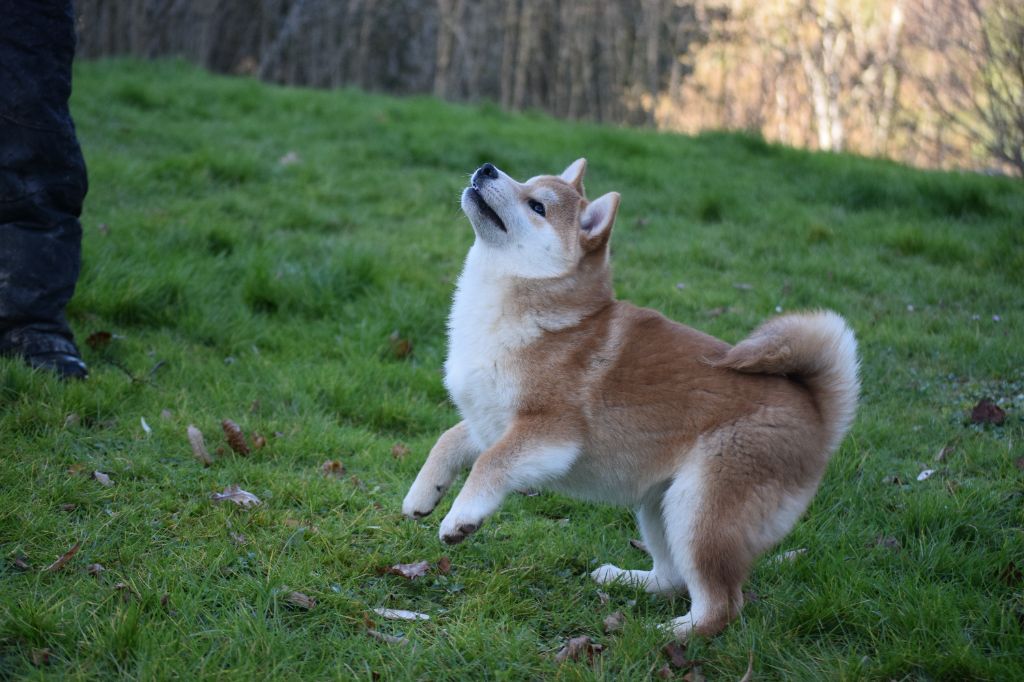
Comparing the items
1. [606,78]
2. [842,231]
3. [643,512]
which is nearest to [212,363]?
[643,512]

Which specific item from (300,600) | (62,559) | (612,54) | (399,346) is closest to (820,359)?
(300,600)

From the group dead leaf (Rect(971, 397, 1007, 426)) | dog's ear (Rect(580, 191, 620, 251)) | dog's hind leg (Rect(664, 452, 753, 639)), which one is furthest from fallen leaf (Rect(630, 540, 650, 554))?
dead leaf (Rect(971, 397, 1007, 426))

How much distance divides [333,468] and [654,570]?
157 cm

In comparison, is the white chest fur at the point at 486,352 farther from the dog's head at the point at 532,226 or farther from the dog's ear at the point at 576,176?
the dog's ear at the point at 576,176

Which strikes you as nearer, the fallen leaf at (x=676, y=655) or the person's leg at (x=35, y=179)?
the fallen leaf at (x=676, y=655)

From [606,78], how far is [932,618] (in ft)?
40.4

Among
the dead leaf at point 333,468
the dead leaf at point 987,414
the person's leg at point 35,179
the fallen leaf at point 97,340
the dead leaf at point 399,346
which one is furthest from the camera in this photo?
the dead leaf at point 399,346

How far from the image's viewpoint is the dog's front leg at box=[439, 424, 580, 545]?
3230 mm

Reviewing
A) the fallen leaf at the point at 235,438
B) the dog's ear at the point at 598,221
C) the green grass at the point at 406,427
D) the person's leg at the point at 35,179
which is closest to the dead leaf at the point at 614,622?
the green grass at the point at 406,427

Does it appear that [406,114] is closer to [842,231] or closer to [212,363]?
[842,231]

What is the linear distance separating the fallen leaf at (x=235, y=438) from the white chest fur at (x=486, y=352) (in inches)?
46.9

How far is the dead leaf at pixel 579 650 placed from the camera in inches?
118

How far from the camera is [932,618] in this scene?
10.1ft

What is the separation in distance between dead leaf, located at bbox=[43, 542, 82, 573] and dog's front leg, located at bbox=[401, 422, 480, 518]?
114 cm
